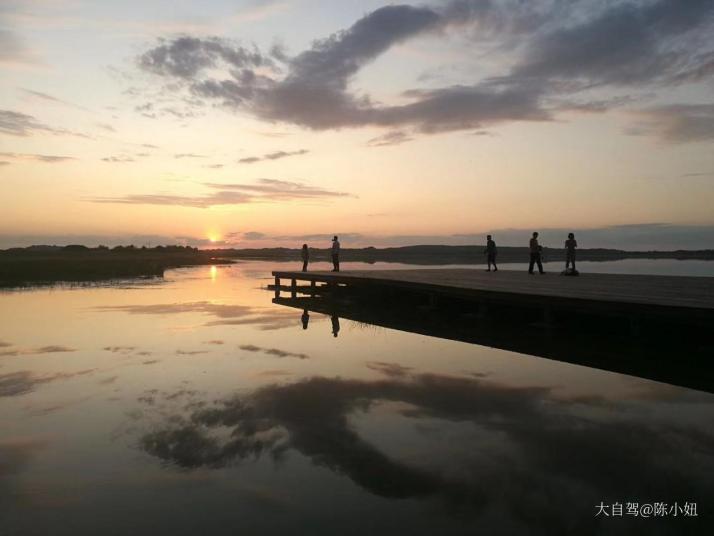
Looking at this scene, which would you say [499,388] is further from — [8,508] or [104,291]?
[104,291]

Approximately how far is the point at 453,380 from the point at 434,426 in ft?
8.46

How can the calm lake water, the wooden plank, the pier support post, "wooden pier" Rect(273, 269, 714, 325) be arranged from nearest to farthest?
1. the calm lake water
2. "wooden pier" Rect(273, 269, 714, 325)
3. the wooden plank
4. the pier support post

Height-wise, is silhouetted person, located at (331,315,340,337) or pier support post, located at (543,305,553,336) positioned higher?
pier support post, located at (543,305,553,336)

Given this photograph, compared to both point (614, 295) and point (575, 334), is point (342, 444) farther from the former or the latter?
point (575, 334)

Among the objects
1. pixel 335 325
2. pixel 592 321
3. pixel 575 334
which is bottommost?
pixel 335 325

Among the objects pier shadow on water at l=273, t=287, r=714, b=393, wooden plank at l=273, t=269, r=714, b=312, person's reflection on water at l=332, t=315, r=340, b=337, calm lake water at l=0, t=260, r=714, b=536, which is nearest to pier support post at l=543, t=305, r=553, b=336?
pier shadow on water at l=273, t=287, r=714, b=393

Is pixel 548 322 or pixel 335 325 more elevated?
pixel 548 322

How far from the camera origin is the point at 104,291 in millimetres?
28453

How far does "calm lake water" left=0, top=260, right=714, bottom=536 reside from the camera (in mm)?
4863

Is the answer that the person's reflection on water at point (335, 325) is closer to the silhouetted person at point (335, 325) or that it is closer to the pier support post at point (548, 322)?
the silhouetted person at point (335, 325)

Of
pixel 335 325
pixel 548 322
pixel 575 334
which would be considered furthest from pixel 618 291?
pixel 335 325

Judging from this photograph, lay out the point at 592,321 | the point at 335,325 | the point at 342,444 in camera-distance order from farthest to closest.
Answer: the point at 335,325 < the point at 592,321 < the point at 342,444

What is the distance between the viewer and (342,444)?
6605 millimetres

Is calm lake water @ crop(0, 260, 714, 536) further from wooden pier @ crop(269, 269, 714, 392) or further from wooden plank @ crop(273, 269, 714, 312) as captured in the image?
wooden plank @ crop(273, 269, 714, 312)
